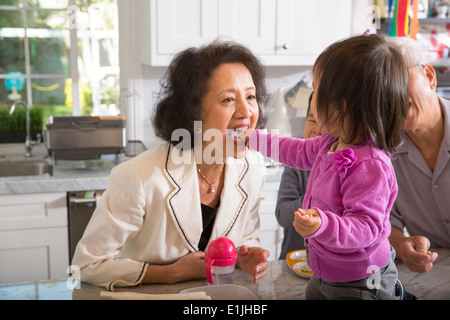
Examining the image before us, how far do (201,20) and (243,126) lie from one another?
164 centimetres

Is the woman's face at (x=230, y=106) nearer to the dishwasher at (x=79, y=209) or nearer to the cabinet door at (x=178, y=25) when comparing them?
the dishwasher at (x=79, y=209)

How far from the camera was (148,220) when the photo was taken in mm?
1383

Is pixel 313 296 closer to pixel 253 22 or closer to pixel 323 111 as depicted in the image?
pixel 323 111

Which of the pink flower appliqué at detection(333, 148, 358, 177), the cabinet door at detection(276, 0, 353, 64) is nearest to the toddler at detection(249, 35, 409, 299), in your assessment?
the pink flower appliqué at detection(333, 148, 358, 177)

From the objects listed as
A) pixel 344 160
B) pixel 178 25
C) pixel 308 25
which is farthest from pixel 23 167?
pixel 344 160

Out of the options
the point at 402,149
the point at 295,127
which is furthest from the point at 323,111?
the point at 295,127

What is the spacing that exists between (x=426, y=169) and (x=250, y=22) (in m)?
1.66

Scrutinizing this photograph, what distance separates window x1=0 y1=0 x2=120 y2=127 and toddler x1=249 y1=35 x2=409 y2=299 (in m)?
2.50

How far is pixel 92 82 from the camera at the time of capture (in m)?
3.28

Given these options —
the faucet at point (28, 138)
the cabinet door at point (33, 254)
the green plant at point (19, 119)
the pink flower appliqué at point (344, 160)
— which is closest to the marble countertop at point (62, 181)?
the cabinet door at point (33, 254)

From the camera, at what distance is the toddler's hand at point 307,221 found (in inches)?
32.7

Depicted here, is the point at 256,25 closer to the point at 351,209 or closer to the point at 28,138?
the point at 28,138

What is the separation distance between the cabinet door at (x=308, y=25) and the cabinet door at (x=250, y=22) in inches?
2.1

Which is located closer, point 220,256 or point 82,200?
point 220,256
